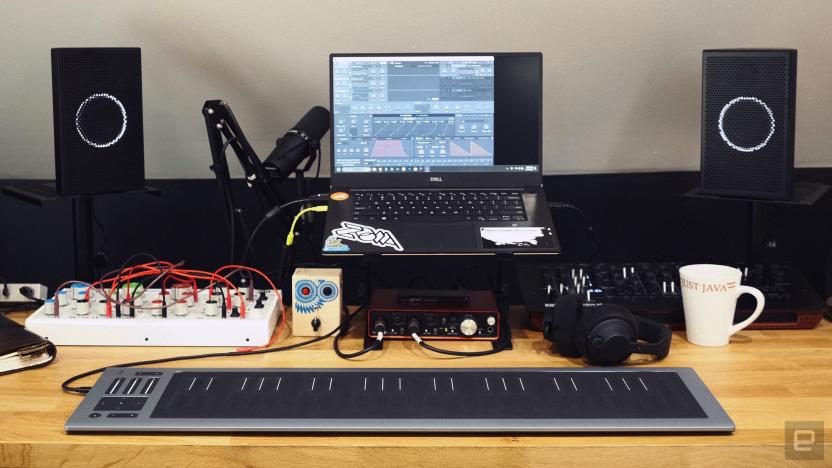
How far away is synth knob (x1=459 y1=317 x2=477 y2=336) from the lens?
5.04 ft

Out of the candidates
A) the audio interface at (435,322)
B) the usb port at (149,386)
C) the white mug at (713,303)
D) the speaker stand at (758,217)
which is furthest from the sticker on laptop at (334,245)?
the speaker stand at (758,217)

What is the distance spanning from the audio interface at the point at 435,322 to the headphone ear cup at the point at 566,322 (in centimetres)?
11

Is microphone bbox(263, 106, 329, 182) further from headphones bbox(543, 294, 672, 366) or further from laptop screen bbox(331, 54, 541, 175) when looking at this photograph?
headphones bbox(543, 294, 672, 366)

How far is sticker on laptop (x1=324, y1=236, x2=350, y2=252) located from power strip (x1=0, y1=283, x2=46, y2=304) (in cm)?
58

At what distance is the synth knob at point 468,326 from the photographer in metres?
1.54

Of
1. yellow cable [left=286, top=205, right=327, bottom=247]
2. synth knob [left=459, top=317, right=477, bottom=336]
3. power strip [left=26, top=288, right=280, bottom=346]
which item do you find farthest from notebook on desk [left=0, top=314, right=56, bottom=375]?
synth knob [left=459, top=317, right=477, bottom=336]

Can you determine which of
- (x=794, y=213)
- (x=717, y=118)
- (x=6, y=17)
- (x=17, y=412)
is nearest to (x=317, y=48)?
(x=6, y=17)

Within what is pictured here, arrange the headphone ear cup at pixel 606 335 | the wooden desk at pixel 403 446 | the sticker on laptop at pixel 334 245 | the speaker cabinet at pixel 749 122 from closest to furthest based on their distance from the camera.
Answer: the wooden desk at pixel 403 446 → the headphone ear cup at pixel 606 335 → the sticker on laptop at pixel 334 245 → the speaker cabinet at pixel 749 122

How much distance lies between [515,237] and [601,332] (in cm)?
23

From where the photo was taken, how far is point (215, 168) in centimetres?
167

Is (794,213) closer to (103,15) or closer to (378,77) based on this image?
(378,77)

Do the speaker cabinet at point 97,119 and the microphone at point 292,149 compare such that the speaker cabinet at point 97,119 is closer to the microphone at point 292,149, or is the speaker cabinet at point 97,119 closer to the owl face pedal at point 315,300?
the microphone at point 292,149

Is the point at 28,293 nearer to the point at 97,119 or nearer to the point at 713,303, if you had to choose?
the point at 97,119

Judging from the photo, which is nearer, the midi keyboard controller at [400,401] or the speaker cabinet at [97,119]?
the midi keyboard controller at [400,401]
